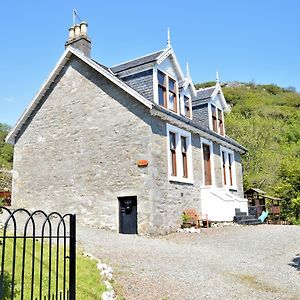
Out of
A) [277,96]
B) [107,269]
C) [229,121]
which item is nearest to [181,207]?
[107,269]

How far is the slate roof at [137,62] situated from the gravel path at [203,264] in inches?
303

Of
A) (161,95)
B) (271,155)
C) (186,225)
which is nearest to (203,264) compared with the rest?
(186,225)

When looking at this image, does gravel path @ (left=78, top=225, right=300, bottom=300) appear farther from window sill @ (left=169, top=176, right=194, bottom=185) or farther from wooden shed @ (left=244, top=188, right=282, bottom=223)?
wooden shed @ (left=244, top=188, right=282, bottom=223)

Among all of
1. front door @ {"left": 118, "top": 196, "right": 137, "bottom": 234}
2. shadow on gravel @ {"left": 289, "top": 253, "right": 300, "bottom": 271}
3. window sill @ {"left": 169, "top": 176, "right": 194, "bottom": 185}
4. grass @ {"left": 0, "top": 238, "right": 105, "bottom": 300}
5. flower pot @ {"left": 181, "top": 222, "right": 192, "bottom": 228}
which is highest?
window sill @ {"left": 169, "top": 176, "right": 194, "bottom": 185}

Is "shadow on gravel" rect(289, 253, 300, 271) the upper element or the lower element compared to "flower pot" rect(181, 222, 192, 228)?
lower

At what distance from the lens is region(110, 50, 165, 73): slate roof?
16.3 m

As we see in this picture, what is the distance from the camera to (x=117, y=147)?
607 inches

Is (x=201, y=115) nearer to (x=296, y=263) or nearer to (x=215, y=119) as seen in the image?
(x=215, y=119)

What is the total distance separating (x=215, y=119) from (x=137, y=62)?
6.93 meters

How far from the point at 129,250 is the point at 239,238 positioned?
5.19m

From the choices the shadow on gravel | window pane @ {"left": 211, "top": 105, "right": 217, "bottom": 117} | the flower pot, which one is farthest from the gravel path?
window pane @ {"left": 211, "top": 105, "right": 217, "bottom": 117}

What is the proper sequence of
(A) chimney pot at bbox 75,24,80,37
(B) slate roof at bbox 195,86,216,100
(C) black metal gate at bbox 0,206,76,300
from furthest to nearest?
(B) slate roof at bbox 195,86,216,100 → (A) chimney pot at bbox 75,24,80,37 → (C) black metal gate at bbox 0,206,76,300

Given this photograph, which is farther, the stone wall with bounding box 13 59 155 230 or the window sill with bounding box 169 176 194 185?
the window sill with bounding box 169 176 194 185

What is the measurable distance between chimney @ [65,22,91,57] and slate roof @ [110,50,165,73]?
161cm
